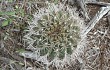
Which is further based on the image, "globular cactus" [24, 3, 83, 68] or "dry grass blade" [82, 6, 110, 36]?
"dry grass blade" [82, 6, 110, 36]

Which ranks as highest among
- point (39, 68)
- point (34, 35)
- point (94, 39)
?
point (34, 35)

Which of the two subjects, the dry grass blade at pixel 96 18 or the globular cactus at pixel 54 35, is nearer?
the globular cactus at pixel 54 35

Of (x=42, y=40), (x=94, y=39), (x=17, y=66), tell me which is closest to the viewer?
(x=42, y=40)

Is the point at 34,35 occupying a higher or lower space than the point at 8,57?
higher

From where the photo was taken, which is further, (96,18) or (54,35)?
(96,18)

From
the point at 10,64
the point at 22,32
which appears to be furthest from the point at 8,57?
the point at 22,32

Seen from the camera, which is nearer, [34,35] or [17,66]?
[34,35]

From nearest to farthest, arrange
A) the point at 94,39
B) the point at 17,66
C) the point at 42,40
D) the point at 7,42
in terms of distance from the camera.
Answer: the point at 42,40 < the point at 17,66 < the point at 7,42 < the point at 94,39

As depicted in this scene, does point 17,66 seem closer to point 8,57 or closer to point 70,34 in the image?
point 8,57
